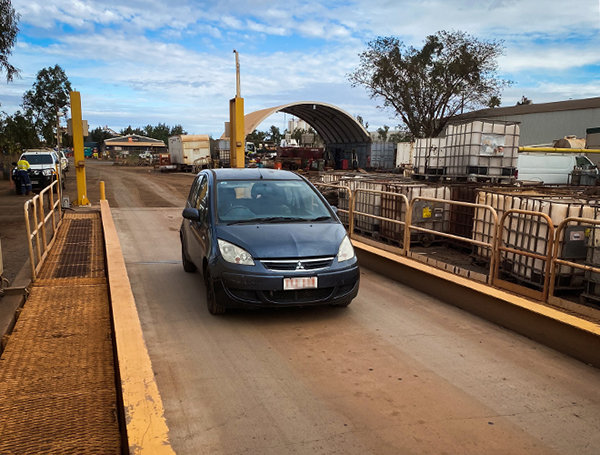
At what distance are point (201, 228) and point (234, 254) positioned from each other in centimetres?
109

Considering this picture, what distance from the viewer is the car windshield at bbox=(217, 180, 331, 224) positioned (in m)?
5.75

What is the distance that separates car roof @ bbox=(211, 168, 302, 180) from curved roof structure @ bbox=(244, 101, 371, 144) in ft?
97.9

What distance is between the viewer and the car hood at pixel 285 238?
5004 mm

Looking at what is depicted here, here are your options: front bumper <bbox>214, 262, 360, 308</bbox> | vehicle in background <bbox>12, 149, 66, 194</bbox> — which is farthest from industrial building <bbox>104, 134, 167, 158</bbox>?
front bumper <bbox>214, 262, 360, 308</bbox>

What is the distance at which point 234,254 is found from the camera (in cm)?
507

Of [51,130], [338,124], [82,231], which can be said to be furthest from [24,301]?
[51,130]

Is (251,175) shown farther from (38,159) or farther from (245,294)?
(38,159)

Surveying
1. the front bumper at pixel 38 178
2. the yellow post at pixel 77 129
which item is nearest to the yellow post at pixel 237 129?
the yellow post at pixel 77 129

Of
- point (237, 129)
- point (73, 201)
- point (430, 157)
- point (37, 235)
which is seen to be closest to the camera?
point (37, 235)

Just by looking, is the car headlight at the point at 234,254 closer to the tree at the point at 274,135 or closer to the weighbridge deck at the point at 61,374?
the weighbridge deck at the point at 61,374

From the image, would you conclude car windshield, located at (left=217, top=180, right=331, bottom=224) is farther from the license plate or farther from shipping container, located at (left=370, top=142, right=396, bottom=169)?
shipping container, located at (left=370, top=142, right=396, bottom=169)

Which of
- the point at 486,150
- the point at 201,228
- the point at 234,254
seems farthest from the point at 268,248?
the point at 486,150

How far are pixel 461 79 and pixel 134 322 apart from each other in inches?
1387

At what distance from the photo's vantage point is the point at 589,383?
402cm
